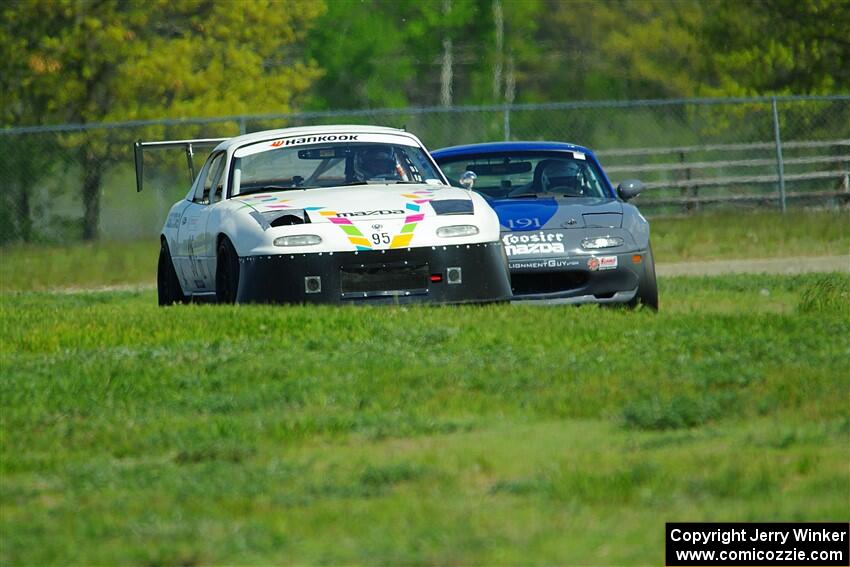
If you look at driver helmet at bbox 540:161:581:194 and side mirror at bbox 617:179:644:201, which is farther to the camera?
driver helmet at bbox 540:161:581:194

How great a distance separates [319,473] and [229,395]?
188 centimetres

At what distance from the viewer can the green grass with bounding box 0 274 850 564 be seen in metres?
5.11

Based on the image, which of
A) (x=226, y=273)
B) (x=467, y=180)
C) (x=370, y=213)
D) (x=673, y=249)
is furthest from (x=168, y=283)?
(x=673, y=249)

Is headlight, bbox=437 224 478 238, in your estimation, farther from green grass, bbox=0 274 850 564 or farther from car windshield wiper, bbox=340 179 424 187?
car windshield wiper, bbox=340 179 424 187

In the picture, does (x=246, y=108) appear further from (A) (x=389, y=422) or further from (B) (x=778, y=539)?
(B) (x=778, y=539)

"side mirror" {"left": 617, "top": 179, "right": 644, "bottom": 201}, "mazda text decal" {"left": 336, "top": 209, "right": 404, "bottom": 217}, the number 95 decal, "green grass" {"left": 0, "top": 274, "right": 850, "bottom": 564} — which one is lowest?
"green grass" {"left": 0, "top": 274, "right": 850, "bottom": 564}

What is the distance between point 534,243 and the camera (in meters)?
12.7

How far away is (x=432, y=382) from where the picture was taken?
8109 mm

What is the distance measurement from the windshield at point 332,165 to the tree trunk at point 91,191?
40.8 feet

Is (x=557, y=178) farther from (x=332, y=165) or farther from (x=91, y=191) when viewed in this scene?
(x=91, y=191)

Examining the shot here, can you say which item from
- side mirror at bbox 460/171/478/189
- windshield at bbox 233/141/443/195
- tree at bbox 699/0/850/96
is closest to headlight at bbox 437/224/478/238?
side mirror at bbox 460/171/478/189

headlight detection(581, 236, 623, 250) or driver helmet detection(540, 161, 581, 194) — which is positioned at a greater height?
driver helmet detection(540, 161, 581, 194)

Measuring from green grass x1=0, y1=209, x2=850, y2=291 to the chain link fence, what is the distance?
2.88ft

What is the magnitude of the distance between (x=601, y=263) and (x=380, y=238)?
2.18 m
